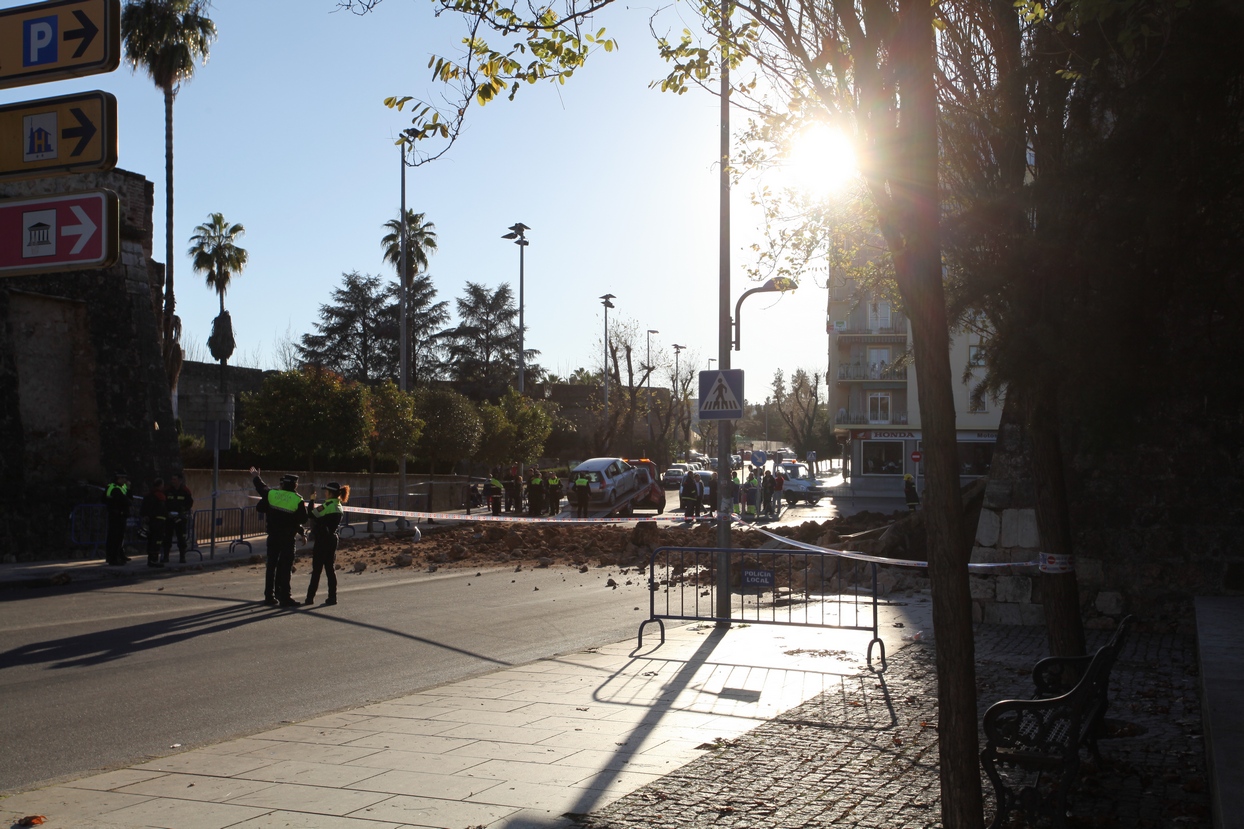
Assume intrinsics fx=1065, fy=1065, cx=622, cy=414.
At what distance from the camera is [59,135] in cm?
508

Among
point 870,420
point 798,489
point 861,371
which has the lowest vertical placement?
point 798,489

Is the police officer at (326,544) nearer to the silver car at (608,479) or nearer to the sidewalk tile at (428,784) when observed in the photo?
the sidewalk tile at (428,784)

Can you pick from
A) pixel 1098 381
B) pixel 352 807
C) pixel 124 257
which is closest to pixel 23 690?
pixel 352 807

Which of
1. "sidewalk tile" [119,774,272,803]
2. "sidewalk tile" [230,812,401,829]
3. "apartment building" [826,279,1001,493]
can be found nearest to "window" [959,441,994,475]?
"apartment building" [826,279,1001,493]

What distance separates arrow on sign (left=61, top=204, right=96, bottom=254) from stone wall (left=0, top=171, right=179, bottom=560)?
18.1 m

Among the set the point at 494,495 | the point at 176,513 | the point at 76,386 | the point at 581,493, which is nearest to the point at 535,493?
the point at 581,493

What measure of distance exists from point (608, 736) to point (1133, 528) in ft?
26.3

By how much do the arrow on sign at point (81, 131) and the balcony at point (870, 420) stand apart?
186 ft

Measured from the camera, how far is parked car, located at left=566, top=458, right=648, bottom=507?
121ft

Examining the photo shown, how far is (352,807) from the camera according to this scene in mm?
5188

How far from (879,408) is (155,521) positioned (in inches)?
1867

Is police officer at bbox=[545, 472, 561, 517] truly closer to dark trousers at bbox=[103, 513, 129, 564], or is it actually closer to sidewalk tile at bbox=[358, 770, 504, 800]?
dark trousers at bbox=[103, 513, 129, 564]

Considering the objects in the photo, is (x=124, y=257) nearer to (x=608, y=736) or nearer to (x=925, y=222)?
(x=608, y=736)

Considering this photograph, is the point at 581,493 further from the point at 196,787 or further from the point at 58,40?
the point at 58,40
